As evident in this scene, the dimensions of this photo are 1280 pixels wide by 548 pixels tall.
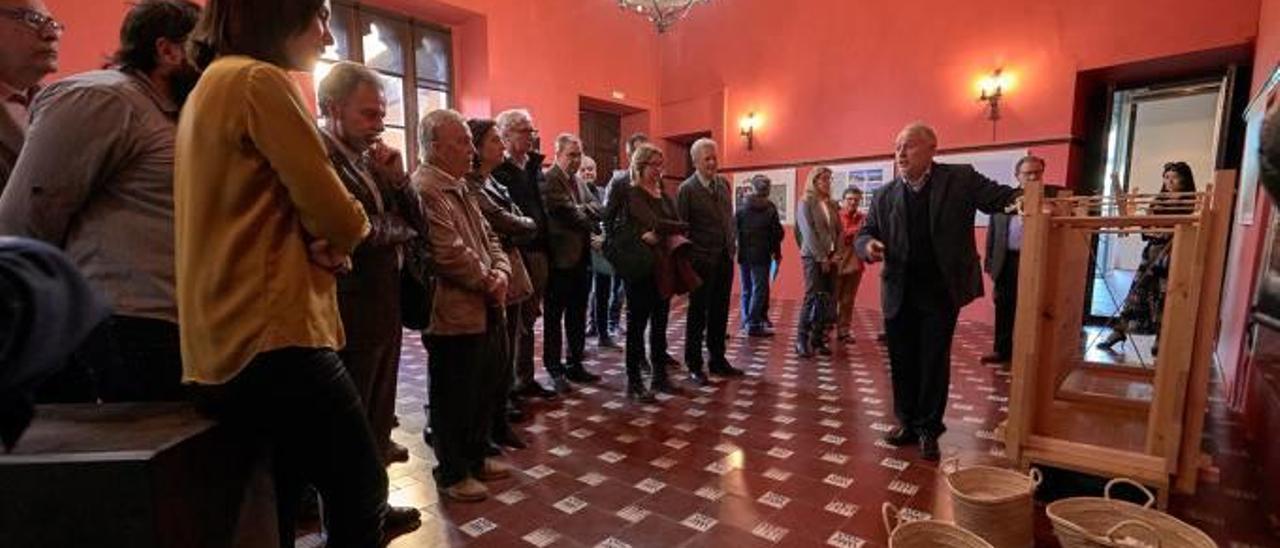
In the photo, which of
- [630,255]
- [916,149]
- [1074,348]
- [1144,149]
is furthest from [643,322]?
[1144,149]

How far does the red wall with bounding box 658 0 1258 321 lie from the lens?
18.8 feet

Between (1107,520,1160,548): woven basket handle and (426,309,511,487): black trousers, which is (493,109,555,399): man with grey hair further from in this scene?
(1107,520,1160,548): woven basket handle

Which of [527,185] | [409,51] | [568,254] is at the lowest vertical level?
[568,254]

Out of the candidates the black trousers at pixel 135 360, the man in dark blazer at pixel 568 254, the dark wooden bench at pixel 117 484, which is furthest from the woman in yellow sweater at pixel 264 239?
the man in dark blazer at pixel 568 254

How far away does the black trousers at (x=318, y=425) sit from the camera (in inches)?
43.3

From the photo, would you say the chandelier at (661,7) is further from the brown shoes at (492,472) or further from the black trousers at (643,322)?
the brown shoes at (492,472)

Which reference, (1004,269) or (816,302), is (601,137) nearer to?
(816,302)

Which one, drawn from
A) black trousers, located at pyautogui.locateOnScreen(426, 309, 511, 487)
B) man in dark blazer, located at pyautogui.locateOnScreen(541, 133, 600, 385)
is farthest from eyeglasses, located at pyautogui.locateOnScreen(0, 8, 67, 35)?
man in dark blazer, located at pyautogui.locateOnScreen(541, 133, 600, 385)

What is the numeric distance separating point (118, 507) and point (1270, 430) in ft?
11.8

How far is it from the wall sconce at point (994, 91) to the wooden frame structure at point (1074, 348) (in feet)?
14.8

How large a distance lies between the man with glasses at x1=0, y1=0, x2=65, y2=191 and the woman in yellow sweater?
2.41 ft

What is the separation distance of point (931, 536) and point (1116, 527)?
47cm

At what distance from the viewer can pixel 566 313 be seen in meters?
3.99

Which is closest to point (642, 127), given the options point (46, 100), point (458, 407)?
point (458, 407)
